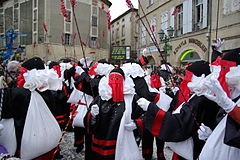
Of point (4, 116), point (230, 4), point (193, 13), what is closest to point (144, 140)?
point (4, 116)

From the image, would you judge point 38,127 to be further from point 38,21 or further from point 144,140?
point 38,21

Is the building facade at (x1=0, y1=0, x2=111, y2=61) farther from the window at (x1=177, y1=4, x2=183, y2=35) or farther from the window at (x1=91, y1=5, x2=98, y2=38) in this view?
the window at (x1=177, y1=4, x2=183, y2=35)

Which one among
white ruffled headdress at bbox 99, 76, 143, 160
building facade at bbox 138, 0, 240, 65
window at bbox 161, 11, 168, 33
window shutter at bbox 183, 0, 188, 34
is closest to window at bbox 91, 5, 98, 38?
building facade at bbox 138, 0, 240, 65

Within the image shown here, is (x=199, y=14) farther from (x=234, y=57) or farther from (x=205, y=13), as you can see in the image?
(x=234, y=57)

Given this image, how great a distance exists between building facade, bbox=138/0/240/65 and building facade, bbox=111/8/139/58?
40.4 ft

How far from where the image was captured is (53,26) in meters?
22.1

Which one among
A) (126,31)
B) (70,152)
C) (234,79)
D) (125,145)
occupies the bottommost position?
(70,152)

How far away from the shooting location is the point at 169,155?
14.5 ft

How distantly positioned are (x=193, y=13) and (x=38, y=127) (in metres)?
13.3

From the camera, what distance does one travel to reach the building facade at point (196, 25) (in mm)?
10461

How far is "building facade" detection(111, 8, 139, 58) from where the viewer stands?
29.8 m

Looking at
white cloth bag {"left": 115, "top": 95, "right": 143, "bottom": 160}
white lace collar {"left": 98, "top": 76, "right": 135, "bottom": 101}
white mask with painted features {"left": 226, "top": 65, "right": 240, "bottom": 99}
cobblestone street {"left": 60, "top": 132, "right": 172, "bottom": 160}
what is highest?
white mask with painted features {"left": 226, "top": 65, "right": 240, "bottom": 99}

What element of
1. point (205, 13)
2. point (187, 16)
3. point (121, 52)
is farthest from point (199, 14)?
point (121, 52)

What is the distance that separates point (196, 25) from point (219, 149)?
13.0m
